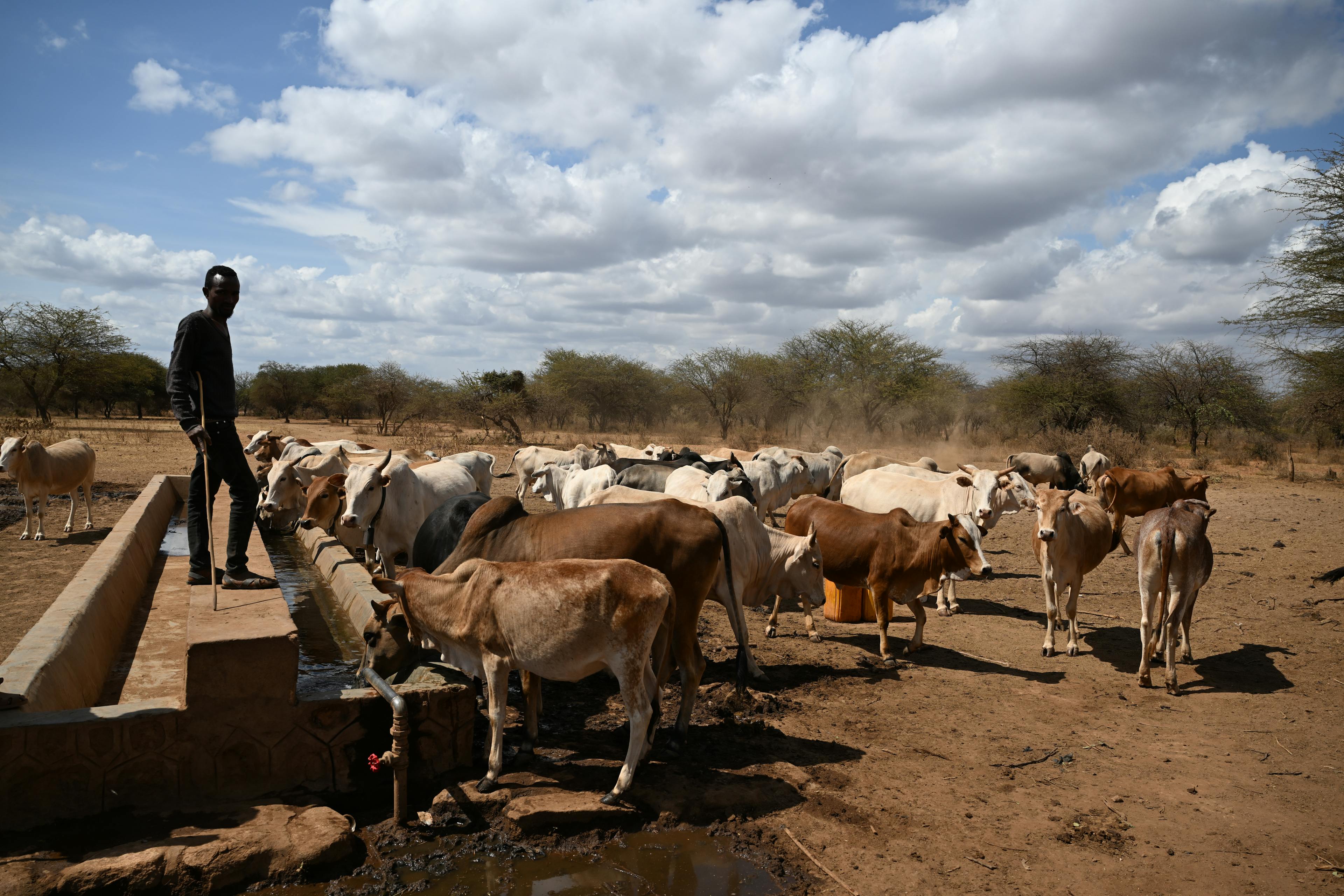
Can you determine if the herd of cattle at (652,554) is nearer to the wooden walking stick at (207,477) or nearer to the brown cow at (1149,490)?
the brown cow at (1149,490)

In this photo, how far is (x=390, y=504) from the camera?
8.10 m

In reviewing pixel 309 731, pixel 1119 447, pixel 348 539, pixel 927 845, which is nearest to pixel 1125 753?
pixel 927 845

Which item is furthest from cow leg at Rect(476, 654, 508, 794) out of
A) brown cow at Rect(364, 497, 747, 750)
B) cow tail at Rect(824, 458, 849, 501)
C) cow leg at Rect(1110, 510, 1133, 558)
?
cow tail at Rect(824, 458, 849, 501)

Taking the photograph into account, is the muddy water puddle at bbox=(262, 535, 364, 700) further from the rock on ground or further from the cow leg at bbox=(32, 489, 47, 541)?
the cow leg at bbox=(32, 489, 47, 541)

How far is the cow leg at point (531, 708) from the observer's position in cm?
483

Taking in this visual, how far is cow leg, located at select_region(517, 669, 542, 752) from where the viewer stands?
4.83m

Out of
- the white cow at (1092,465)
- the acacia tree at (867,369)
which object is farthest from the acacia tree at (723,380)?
the white cow at (1092,465)

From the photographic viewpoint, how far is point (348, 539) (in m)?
8.50

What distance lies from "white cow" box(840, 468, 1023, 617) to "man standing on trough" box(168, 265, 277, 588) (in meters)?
6.85

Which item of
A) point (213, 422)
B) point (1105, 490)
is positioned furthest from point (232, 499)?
point (1105, 490)

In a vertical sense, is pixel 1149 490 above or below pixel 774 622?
above

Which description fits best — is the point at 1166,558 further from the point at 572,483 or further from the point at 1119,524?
the point at 572,483

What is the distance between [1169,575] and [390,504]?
24.1 ft

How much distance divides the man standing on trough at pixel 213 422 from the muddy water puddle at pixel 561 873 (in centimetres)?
216
